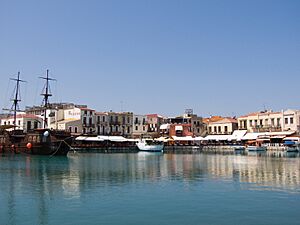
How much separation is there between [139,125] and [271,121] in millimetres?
37913

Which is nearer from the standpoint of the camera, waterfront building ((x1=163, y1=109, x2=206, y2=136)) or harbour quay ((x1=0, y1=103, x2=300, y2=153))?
harbour quay ((x1=0, y1=103, x2=300, y2=153))

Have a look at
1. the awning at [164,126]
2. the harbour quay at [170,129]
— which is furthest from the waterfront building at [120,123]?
the awning at [164,126]

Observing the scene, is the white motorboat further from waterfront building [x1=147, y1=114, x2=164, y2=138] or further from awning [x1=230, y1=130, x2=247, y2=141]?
waterfront building [x1=147, y1=114, x2=164, y2=138]

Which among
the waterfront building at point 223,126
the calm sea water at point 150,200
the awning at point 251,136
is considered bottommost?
the calm sea water at point 150,200

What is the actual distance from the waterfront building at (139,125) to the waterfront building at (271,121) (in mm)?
28245

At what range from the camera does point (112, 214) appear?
653 inches

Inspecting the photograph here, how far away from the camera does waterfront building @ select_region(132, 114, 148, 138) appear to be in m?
106

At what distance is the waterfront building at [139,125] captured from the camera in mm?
106188

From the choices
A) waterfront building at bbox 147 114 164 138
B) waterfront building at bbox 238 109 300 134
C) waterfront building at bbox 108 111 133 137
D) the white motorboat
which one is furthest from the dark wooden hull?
waterfront building at bbox 238 109 300 134

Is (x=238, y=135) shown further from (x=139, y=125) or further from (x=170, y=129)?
(x=139, y=125)

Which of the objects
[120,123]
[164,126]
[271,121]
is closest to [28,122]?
[120,123]

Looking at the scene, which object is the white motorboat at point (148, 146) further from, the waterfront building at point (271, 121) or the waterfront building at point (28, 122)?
the waterfront building at point (28, 122)

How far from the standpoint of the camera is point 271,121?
293ft

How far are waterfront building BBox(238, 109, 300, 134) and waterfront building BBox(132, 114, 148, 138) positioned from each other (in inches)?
1112
